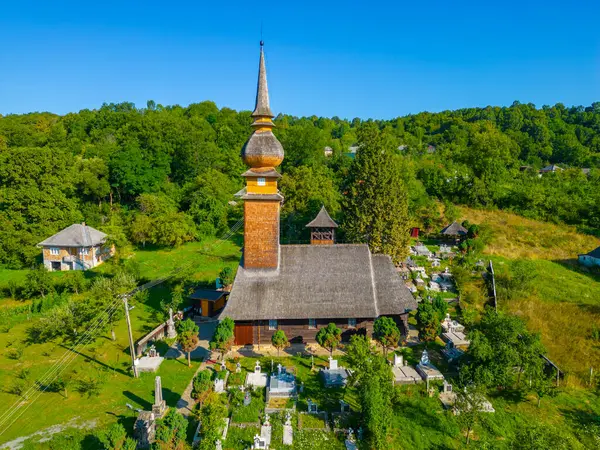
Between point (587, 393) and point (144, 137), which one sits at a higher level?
point (144, 137)

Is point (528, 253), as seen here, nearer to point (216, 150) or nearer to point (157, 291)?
point (157, 291)

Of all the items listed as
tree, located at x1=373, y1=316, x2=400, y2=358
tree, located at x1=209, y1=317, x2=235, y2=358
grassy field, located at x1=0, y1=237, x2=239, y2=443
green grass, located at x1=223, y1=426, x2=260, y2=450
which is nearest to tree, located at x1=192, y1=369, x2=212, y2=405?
green grass, located at x1=223, y1=426, x2=260, y2=450

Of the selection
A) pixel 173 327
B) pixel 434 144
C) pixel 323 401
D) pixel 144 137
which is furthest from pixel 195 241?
pixel 434 144

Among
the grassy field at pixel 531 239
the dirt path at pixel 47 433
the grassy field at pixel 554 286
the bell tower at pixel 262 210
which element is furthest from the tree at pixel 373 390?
the grassy field at pixel 531 239

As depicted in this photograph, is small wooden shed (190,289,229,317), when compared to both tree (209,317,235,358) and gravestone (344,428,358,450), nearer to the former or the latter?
tree (209,317,235,358)

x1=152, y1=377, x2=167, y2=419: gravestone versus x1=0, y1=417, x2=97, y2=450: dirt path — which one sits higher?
x1=152, y1=377, x2=167, y2=419: gravestone

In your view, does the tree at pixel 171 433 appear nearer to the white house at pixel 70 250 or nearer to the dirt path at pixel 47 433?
the dirt path at pixel 47 433
